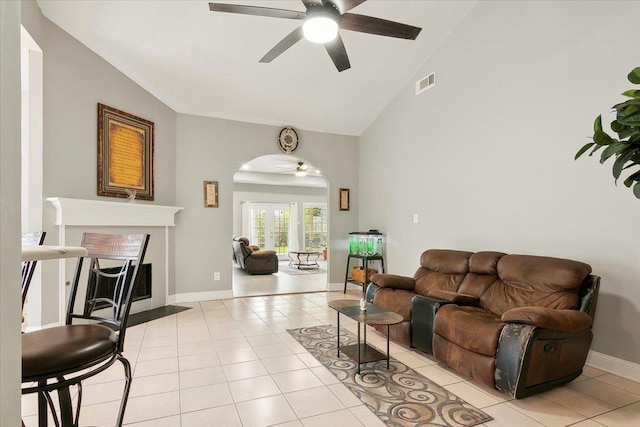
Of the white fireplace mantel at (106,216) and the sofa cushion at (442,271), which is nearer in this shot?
the white fireplace mantel at (106,216)

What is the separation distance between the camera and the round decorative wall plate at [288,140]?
5855 mm

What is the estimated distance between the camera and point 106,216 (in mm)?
3963

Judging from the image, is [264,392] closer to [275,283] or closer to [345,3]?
[345,3]

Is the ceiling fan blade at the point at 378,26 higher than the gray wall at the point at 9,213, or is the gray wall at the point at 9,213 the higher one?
the ceiling fan blade at the point at 378,26

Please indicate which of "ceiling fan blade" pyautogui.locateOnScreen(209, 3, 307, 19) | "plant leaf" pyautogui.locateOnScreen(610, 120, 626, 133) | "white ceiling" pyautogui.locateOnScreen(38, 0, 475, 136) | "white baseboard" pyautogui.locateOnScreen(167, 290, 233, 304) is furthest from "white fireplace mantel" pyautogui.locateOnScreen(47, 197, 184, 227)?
"plant leaf" pyautogui.locateOnScreen(610, 120, 626, 133)

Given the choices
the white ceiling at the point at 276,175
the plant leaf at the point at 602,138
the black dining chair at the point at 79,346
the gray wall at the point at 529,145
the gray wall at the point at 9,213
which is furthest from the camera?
the white ceiling at the point at 276,175

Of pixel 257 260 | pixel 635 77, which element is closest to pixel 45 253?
pixel 635 77

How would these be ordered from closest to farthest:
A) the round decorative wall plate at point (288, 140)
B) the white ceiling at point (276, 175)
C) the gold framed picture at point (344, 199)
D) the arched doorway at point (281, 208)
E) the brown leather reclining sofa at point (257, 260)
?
the round decorative wall plate at point (288, 140) → the gold framed picture at point (344, 199) → the brown leather reclining sofa at point (257, 260) → the white ceiling at point (276, 175) → the arched doorway at point (281, 208)

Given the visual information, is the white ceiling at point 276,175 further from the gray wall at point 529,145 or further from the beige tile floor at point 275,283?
the gray wall at point 529,145

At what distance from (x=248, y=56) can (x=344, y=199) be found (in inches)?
120

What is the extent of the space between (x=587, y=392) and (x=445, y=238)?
7.18 ft

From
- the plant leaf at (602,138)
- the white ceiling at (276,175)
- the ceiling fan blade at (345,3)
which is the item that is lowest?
the plant leaf at (602,138)

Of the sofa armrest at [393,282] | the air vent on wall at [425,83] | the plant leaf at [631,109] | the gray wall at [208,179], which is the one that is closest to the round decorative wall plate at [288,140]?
the gray wall at [208,179]

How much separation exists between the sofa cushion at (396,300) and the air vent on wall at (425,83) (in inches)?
113
